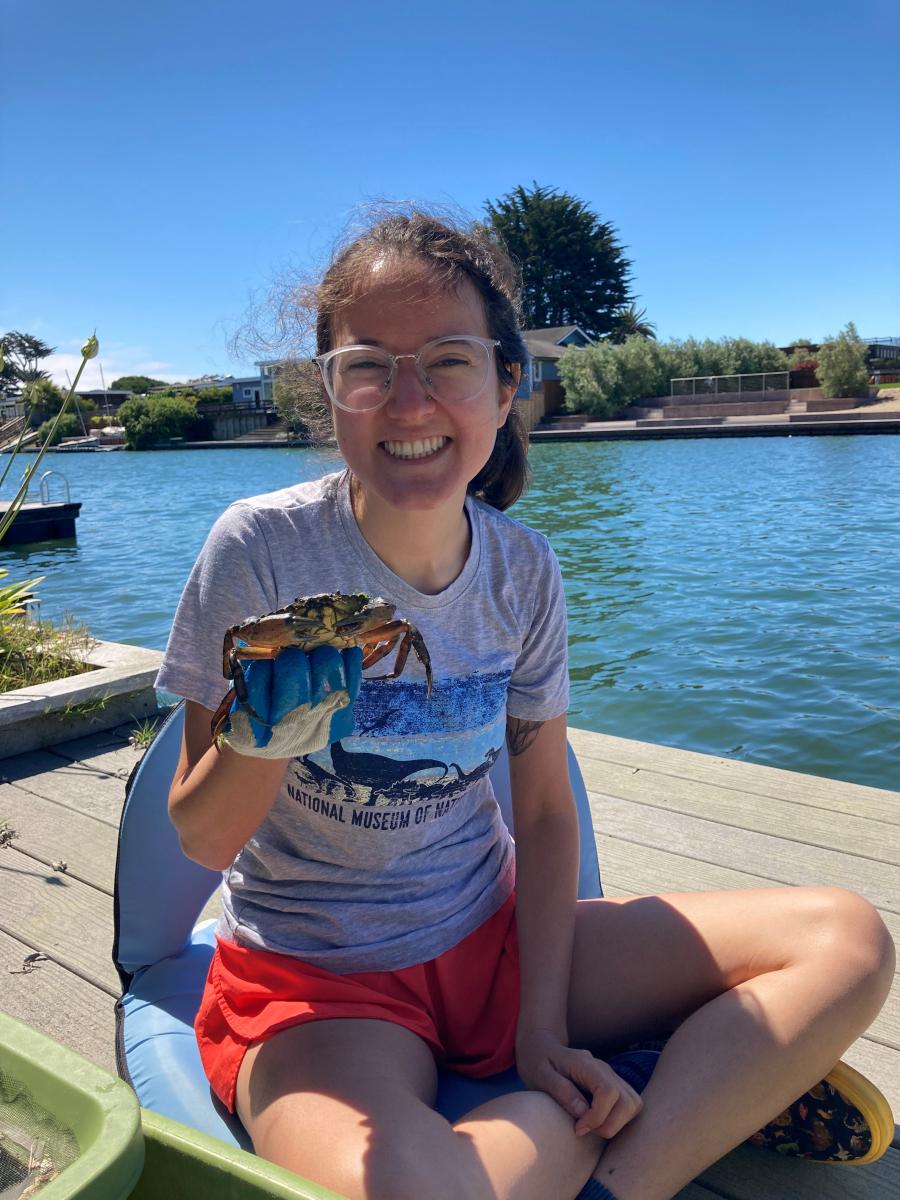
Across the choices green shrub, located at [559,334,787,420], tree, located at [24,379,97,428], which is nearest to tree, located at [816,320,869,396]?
green shrub, located at [559,334,787,420]

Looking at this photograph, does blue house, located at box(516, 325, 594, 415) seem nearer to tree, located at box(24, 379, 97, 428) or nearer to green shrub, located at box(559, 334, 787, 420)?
green shrub, located at box(559, 334, 787, 420)

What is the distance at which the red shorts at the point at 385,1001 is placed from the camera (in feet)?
5.40

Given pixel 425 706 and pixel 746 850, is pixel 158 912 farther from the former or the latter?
pixel 746 850

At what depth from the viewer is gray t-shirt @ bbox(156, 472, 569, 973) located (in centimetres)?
175

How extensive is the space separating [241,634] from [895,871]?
89.6 inches

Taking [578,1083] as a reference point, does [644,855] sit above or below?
below

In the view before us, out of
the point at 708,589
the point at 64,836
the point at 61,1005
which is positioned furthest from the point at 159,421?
the point at 61,1005

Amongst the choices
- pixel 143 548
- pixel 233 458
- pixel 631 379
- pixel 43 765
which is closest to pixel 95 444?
pixel 233 458

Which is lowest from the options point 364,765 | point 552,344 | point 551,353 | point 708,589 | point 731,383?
point 708,589

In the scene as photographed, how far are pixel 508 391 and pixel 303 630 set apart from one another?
0.91 m

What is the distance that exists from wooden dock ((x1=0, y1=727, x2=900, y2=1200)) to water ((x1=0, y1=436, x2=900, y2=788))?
146 cm

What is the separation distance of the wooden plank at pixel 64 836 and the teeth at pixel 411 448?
178 cm

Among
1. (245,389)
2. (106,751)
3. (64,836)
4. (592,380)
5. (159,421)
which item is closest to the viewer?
(64,836)

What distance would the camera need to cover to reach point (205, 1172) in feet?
3.54
